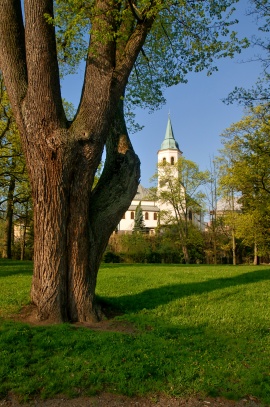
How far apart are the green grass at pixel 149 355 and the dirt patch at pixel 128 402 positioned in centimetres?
9

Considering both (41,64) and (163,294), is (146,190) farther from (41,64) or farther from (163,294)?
(41,64)

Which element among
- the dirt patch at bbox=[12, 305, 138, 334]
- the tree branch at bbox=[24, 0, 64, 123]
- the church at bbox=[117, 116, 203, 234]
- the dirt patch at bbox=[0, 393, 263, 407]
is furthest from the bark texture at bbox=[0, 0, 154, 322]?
the church at bbox=[117, 116, 203, 234]

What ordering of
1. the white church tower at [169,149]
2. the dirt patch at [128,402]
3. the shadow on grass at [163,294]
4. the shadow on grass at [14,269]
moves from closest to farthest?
the dirt patch at [128,402]
the shadow on grass at [163,294]
the shadow on grass at [14,269]
the white church tower at [169,149]

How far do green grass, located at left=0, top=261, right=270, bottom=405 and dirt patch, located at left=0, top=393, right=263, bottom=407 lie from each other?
0.28 ft

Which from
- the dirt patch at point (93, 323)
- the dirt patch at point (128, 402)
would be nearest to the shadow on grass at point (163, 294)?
the dirt patch at point (93, 323)

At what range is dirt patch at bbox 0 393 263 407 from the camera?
422 centimetres

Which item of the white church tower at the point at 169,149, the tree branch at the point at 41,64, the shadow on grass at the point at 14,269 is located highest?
the white church tower at the point at 169,149

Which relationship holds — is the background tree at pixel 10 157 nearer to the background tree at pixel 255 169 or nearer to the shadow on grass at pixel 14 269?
the shadow on grass at pixel 14 269

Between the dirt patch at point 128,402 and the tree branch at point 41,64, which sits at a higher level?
the tree branch at point 41,64

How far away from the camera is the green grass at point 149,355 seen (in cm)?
453

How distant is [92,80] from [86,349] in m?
4.77

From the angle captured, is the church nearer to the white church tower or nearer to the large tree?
the white church tower

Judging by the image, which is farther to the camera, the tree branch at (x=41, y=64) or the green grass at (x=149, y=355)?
the tree branch at (x=41, y=64)

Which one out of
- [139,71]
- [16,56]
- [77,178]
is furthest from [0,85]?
[77,178]
